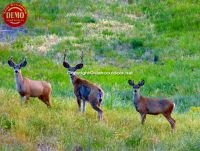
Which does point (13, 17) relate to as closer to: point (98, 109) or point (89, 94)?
point (89, 94)

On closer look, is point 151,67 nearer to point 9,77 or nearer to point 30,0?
point 9,77

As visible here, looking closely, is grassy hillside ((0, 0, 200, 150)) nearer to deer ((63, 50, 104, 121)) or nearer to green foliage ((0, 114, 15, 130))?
green foliage ((0, 114, 15, 130))

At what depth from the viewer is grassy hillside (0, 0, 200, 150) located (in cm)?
1410

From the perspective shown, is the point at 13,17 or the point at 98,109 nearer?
the point at 98,109

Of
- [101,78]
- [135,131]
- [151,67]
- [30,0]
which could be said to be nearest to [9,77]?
[101,78]

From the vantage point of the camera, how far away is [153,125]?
15953mm

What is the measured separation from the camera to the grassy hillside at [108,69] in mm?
14102

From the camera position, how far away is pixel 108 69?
90.2 ft

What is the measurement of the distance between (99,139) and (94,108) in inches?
73.4

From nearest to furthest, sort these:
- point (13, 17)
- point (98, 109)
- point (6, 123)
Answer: point (6, 123)
point (98, 109)
point (13, 17)

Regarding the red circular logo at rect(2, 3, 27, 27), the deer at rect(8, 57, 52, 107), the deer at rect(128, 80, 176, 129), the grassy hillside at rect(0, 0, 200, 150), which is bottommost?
the grassy hillside at rect(0, 0, 200, 150)

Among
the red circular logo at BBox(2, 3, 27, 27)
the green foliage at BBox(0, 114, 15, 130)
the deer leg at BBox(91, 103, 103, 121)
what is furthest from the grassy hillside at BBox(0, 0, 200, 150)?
the red circular logo at BBox(2, 3, 27, 27)

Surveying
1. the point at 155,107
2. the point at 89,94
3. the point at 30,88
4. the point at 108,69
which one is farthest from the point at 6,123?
the point at 108,69

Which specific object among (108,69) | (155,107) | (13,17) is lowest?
(108,69)
